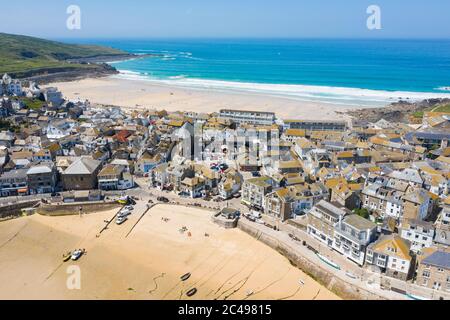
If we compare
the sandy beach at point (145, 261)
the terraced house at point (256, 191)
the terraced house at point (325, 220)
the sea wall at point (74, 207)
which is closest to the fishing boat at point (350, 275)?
the sandy beach at point (145, 261)

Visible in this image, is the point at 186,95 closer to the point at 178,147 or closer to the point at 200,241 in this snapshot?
the point at 178,147

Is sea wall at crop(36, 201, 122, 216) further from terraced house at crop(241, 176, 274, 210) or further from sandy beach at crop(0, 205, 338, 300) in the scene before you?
terraced house at crop(241, 176, 274, 210)

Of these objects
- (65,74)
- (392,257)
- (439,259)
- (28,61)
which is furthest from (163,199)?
(28,61)

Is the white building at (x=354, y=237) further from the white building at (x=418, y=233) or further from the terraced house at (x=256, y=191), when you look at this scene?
the terraced house at (x=256, y=191)

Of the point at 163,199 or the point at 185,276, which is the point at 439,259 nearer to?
the point at 185,276
